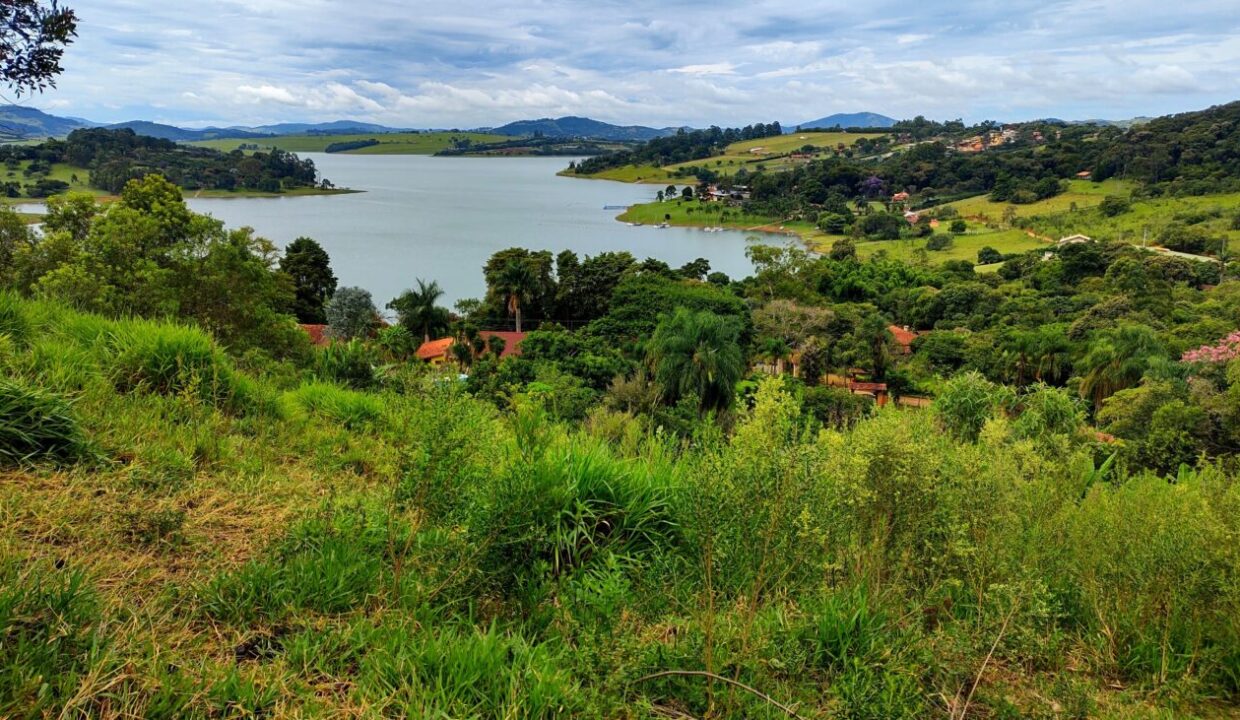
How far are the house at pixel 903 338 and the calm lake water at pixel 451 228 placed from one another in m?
16.3

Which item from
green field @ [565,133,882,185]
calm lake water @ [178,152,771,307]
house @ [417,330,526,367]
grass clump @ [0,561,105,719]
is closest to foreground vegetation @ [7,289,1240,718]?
grass clump @ [0,561,105,719]

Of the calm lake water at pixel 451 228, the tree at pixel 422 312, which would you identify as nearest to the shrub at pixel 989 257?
the calm lake water at pixel 451 228

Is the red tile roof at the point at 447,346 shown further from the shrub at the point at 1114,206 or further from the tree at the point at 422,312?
the shrub at the point at 1114,206

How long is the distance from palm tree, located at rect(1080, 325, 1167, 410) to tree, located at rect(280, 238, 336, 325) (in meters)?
29.2

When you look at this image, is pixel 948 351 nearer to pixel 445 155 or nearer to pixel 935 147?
pixel 935 147

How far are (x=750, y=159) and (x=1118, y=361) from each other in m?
112

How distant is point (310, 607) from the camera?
2219 millimetres

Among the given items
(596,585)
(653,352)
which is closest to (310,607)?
(596,585)

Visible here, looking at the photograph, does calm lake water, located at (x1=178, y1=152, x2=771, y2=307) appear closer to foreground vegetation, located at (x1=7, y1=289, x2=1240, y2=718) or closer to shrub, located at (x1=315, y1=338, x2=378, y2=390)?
shrub, located at (x1=315, y1=338, x2=378, y2=390)

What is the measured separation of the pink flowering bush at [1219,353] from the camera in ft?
59.8

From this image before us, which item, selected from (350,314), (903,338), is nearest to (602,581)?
(350,314)

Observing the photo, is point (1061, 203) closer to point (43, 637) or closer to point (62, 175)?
point (43, 637)

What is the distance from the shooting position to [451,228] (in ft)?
221

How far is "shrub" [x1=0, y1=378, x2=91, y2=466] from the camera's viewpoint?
2920 millimetres
